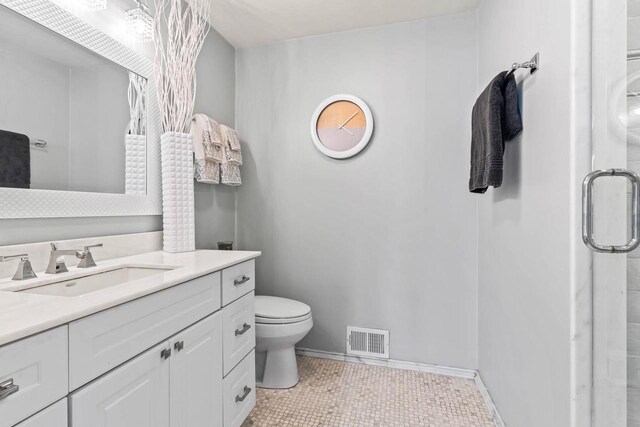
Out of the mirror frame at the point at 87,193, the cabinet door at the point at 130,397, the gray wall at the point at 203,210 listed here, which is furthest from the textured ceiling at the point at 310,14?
the cabinet door at the point at 130,397

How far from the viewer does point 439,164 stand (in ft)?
6.56

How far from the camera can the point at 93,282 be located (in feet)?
3.74

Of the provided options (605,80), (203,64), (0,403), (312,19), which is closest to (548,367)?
(605,80)

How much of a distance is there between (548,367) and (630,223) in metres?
0.54

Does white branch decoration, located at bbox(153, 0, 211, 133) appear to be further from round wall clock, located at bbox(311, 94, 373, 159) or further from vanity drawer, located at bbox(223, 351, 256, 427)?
vanity drawer, located at bbox(223, 351, 256, 427)

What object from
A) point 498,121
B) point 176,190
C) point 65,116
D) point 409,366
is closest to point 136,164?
point 176,190

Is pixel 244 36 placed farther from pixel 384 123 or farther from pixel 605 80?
pixel 605 80

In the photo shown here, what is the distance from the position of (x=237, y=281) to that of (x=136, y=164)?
80 cm

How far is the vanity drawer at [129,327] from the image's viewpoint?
714 millimetres

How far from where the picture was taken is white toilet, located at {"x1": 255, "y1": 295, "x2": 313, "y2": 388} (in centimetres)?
174

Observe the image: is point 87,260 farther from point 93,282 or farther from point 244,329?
point 244,329

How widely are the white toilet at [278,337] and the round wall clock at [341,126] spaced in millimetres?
1071

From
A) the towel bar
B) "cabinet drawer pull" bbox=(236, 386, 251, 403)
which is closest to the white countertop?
the towel bar

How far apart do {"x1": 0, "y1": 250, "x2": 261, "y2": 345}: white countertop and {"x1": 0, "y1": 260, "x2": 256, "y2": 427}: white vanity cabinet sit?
0.09 ft
